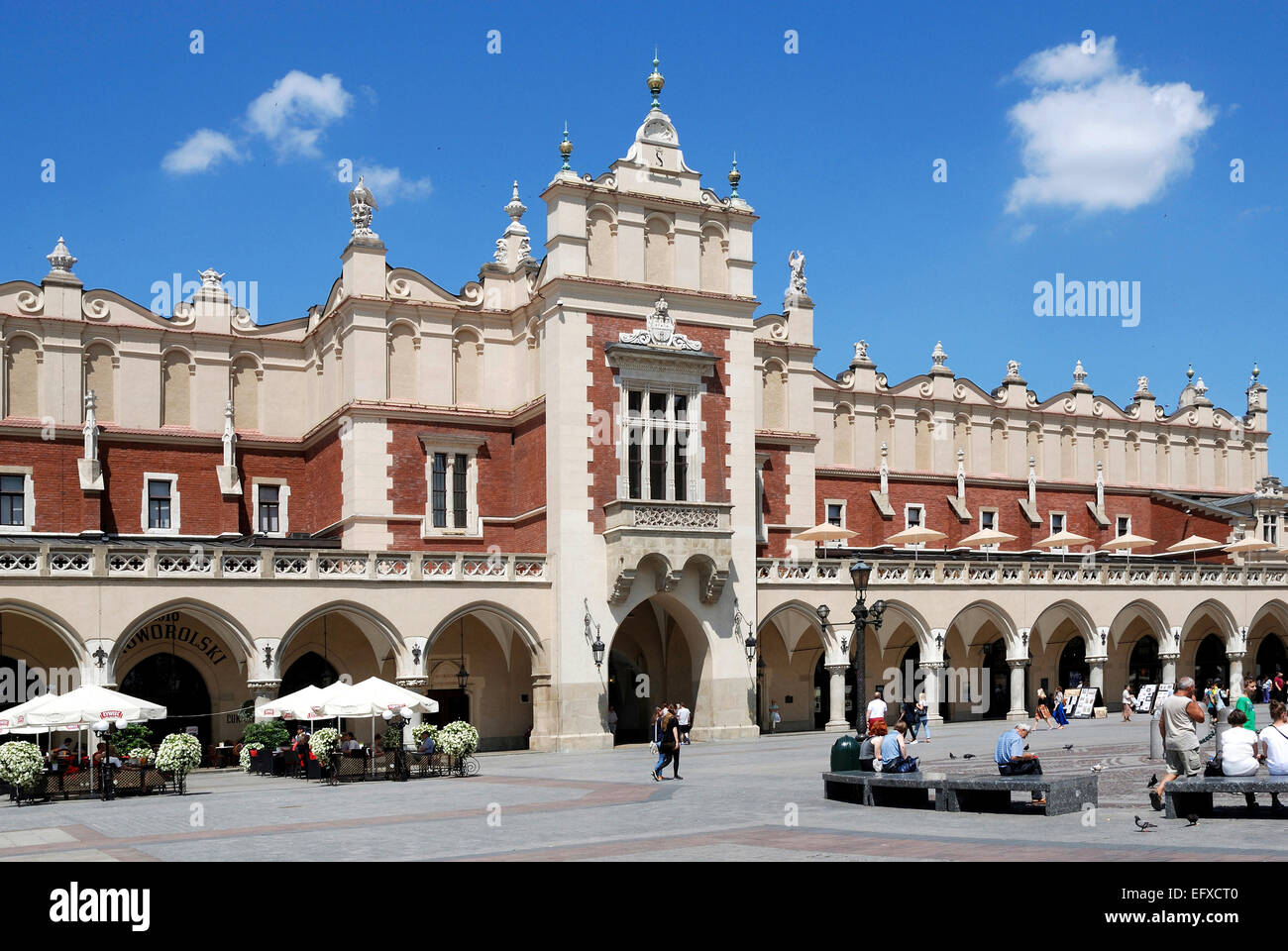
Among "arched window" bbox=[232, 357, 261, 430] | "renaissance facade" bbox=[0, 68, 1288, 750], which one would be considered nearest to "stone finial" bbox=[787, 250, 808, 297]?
"renaissance facade" bbox=[0, 68, 1288, 750]

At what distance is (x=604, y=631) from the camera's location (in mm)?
39125

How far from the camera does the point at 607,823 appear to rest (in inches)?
727

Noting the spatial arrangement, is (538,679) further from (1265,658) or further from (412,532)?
(1265,658)

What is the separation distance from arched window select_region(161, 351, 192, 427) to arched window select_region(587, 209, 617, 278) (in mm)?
13205

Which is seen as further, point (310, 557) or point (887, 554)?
point (887, 554)

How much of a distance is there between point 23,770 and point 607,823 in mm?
12178

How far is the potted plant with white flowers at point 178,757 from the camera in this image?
85.9 feet

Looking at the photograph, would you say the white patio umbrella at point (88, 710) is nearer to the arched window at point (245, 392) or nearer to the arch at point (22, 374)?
the arch at point (22, 374)

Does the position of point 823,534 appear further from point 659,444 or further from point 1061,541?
point 1061,541

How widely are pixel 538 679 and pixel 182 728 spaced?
986 centimetres

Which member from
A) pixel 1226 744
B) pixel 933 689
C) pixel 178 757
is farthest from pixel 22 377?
pixel 1226 744
